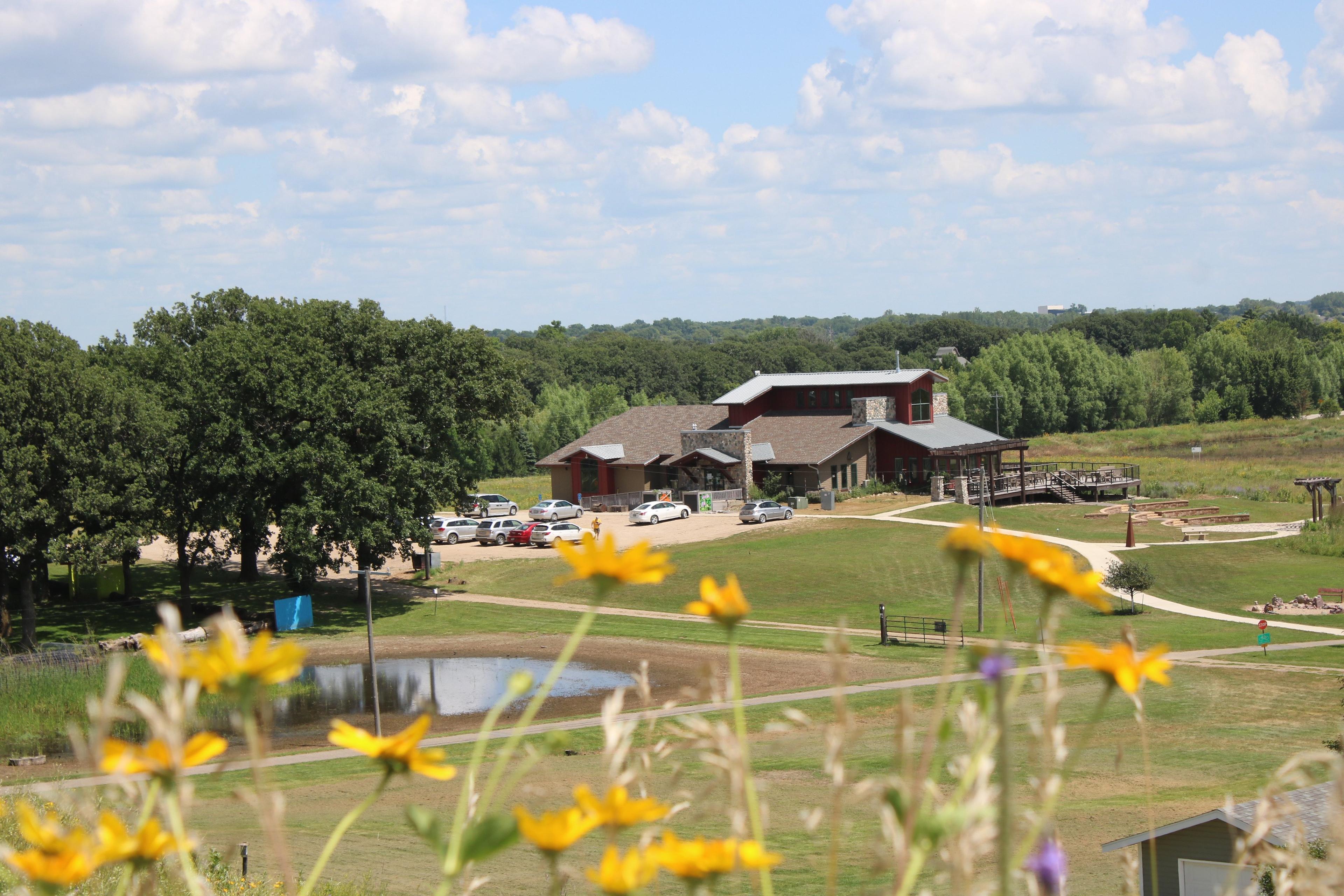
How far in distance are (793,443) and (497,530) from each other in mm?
19275

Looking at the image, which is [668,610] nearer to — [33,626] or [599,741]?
[599,741]

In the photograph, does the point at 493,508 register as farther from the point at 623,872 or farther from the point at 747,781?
the point at 623,872

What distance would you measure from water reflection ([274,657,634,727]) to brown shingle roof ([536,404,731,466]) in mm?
35097

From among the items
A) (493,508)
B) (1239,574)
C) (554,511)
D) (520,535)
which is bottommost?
(1239,574)

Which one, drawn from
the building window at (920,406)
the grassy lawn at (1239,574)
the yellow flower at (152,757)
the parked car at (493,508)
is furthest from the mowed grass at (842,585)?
the yellow flower at (152,757)

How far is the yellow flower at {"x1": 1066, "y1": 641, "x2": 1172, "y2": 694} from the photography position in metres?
1.63

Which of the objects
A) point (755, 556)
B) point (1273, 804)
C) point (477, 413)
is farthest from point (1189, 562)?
point (1273, 804)

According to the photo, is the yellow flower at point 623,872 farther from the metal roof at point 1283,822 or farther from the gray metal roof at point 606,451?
the gray metal roof at point 606,451

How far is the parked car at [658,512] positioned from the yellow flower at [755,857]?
205 ft

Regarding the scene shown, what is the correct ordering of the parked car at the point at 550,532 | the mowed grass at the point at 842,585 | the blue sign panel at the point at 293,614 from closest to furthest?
the mowed grass at the point at 842,585, the blue sign panel at the point at 293,614, the parked car at the point at 550,532

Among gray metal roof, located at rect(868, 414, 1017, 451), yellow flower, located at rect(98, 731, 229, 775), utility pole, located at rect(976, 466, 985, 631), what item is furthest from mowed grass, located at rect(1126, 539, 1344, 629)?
yellow flower, located at rect(98, 731, 229, 775)

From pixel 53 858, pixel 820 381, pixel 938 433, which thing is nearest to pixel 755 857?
pixel 53 858

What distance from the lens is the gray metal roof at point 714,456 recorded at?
228 ft

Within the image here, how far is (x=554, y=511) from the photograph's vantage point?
218 feet
